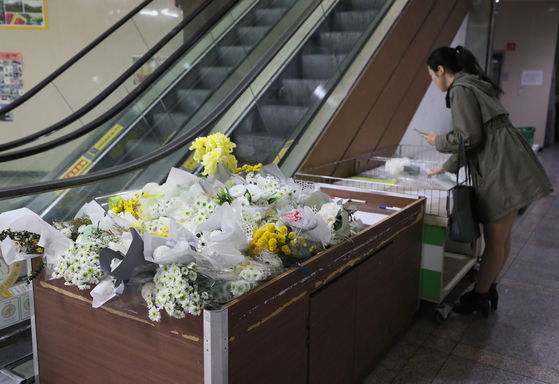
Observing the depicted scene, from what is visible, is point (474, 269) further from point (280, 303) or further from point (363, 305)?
point (280, 303)

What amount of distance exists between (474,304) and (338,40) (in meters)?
2.50

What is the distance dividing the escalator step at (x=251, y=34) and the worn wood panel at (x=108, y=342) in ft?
13.1

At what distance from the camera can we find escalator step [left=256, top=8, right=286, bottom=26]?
17.5 ft

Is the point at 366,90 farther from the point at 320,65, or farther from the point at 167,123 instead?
the point at 167,123

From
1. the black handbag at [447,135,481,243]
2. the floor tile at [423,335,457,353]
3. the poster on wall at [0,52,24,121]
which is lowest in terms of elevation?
the floor tile at [423,335,457,353]

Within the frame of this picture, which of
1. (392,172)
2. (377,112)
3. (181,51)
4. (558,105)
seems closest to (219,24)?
(181,51)

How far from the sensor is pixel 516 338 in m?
2.90

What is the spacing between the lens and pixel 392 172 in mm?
3826

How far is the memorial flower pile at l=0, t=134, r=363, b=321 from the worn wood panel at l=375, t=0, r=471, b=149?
2857mm

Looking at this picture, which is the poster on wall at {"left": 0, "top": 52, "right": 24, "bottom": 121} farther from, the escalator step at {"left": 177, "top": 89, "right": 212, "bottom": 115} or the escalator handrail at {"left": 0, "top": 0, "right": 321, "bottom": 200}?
the escalator handrail at {"left": 0, "top": 0, "right": 321, "bottom": 200}

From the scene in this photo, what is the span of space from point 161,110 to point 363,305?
3079mm

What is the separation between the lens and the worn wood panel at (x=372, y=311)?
7.39 ft

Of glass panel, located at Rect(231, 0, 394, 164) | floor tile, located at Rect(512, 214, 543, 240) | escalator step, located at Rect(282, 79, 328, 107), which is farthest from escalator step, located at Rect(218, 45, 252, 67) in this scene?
floor tile, located at Rect(512, 214, 543, 240)

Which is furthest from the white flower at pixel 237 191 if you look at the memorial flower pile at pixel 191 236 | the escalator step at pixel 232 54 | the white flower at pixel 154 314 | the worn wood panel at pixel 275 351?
the escalator step at pixel 232 54
